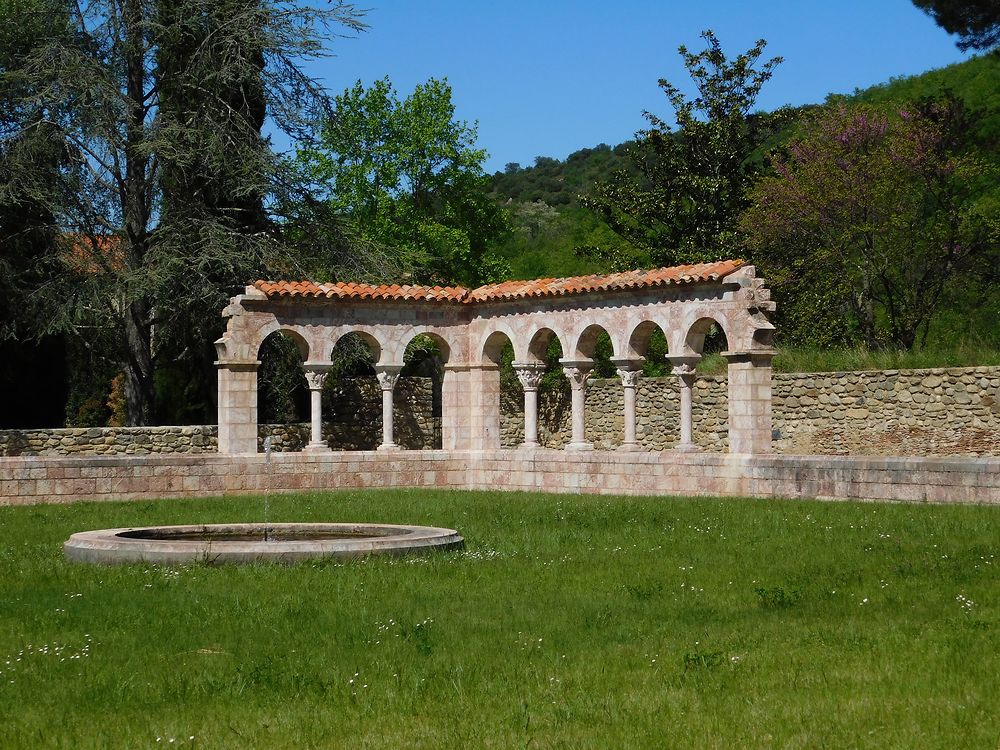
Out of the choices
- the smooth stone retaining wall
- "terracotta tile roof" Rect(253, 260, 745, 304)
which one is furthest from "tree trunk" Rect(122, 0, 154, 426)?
the smooth stone retaining wall

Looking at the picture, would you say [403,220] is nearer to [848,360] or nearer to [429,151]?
[429,151]

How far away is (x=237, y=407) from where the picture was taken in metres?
22.2

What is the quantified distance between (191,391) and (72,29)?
8.08 meters

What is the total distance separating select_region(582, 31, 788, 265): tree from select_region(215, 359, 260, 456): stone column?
1304 centimetres

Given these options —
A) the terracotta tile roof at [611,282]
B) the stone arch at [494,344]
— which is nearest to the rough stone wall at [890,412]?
the terracotta tile roof at [611,282]

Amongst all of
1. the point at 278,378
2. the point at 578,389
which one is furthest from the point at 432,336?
the point at 278,378

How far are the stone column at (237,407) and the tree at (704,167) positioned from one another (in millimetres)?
13044

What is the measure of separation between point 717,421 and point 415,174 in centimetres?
1616

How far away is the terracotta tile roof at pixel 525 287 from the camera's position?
66.0 feet

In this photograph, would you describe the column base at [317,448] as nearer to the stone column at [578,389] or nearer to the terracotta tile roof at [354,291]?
the terracotta tile roof at [354,291]

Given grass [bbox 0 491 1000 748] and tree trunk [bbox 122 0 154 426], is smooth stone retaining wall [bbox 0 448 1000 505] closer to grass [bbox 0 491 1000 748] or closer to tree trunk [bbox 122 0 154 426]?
grass [bbox 0 491 1000 748]

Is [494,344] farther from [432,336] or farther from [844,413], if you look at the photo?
[844,413]

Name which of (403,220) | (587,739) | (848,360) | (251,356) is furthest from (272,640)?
(403,220)

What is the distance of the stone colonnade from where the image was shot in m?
19.7
